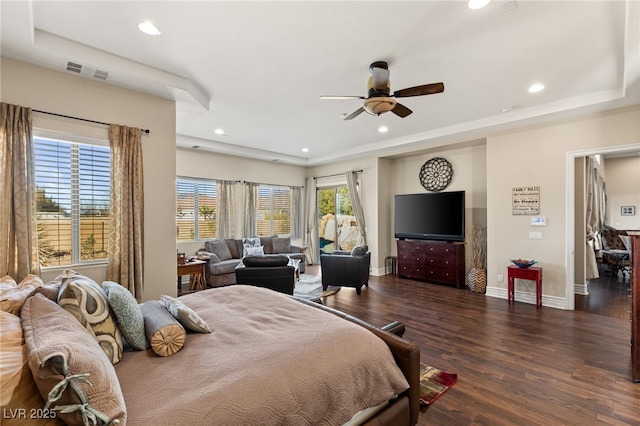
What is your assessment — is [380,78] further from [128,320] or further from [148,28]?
[128,320]

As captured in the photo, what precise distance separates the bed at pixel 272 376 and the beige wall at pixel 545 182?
409cm

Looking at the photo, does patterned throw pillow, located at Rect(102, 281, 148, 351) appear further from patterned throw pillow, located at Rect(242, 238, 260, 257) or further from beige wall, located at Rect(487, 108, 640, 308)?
beige wall, located at Rect(487, 108, 640, 308)

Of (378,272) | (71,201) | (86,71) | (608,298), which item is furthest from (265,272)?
(608,298)

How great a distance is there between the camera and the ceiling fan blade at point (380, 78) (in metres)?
2.93

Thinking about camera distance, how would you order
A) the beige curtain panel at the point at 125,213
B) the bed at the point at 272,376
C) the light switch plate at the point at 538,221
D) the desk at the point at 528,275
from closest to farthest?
the bed at the point at 272,376 < the beige curtain panel at the point at 125,213 < the desk at the point at 528,275 < the light switch plate at the point at 538,221

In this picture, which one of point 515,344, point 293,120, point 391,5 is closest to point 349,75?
point 391,5

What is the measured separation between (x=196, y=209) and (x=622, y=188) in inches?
439

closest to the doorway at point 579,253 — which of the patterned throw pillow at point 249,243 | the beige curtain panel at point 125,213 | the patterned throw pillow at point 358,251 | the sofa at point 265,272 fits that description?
the patterned throw pillow at point 358,251

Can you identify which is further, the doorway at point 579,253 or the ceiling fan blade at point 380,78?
the doorway at point 579,253

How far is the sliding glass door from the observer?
7793 millimetres

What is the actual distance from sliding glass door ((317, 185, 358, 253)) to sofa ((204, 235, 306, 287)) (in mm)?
1157

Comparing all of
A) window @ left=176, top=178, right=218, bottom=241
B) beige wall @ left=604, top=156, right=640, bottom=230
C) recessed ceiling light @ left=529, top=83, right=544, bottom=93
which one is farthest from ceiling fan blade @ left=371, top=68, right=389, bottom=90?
beige wall @ left=604, top=156, right=640, bottom=230

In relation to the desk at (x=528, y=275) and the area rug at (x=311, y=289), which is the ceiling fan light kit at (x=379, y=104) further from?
the desk at (x=528, y=275)

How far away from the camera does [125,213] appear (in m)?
3.27
